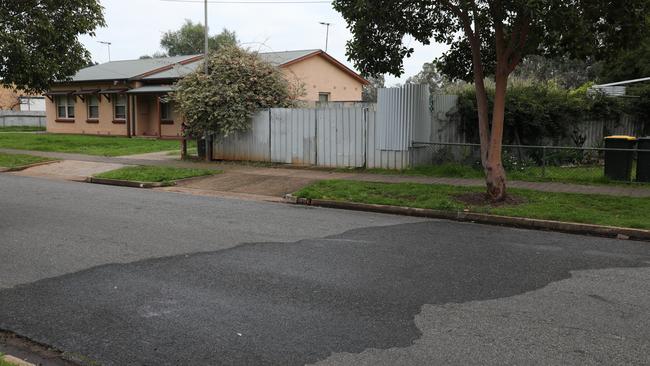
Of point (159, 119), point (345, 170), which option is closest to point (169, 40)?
point (159, 119)

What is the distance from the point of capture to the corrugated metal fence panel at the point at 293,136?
17.4m

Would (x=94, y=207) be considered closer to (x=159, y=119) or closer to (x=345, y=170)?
(x=345, y=170)

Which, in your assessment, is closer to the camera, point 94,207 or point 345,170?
point 94,207

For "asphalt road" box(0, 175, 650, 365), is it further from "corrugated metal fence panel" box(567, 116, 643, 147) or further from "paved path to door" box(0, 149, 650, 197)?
"corrugated metal fence panel" box(567, 116, 643, 147)

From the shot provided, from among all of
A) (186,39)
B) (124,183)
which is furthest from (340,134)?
(186,39)

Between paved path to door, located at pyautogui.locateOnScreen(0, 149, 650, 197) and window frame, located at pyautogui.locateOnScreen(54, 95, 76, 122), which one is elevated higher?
window frame, located at pyautogui.locateOnScreen(54, 95, 76, 122)

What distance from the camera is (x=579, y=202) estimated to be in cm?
1089

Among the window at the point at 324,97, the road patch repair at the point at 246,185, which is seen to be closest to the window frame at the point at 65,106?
the window at the point at 324,97

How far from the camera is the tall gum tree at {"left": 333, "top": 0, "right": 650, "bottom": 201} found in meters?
9.52

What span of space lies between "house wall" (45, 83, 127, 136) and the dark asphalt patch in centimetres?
2689

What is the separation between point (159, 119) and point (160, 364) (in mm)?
26932

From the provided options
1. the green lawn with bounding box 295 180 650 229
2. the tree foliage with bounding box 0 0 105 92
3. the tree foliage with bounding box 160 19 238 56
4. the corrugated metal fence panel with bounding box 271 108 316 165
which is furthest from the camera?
the tree foliage with bounding box 160 19 238 56

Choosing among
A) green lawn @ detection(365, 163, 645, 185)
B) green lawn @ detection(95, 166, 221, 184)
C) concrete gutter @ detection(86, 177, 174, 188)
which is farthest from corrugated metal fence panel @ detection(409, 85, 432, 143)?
concrete gutter @ detection(86, 177, 174, 188)

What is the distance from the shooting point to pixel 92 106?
3406cm
